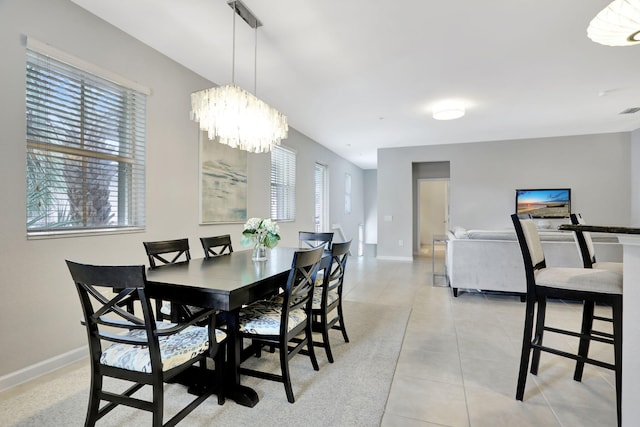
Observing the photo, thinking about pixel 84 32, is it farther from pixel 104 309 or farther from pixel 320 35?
pixel 104 309

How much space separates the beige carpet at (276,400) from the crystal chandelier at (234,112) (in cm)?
176

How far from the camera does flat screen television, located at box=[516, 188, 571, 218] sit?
242 inches

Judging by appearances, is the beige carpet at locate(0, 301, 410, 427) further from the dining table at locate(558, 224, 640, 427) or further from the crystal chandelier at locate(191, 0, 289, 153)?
the crystal chandelier at locate(191, 0, 289, 153)

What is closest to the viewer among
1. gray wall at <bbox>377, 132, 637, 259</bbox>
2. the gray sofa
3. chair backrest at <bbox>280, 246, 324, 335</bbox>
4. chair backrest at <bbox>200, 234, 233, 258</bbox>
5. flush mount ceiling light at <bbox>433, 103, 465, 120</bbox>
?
chair backrest at <bbox>280, 246, 324, 335</bbox>

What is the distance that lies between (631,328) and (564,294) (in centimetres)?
46

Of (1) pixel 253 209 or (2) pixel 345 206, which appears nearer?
(1) pixel 253 209

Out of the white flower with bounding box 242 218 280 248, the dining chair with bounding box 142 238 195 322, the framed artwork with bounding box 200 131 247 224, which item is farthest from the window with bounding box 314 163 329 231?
the dining chair with bounding box 142 238 195 322

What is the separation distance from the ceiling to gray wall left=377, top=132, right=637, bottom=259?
116cm

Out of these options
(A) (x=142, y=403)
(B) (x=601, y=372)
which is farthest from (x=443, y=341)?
(A) (x=142, y=403)

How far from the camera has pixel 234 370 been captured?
6.01 ft

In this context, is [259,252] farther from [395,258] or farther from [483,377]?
[395,258]

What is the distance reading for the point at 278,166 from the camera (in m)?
5.19

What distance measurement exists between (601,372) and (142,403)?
2798mm

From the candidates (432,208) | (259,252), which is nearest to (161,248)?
(259,252)
